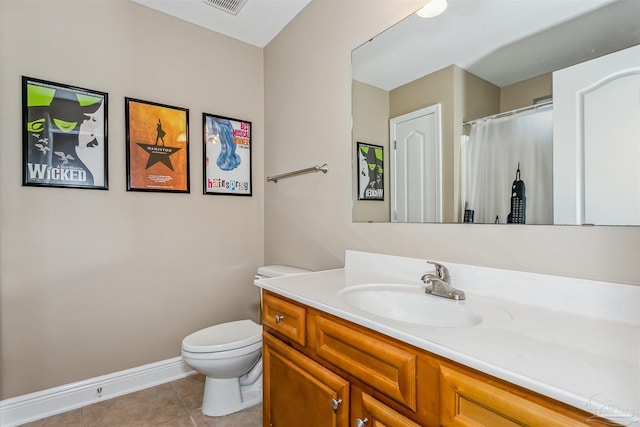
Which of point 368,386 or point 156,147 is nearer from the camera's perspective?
point 368,386

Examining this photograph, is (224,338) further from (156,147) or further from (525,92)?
(525,92)

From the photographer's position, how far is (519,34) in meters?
1.06

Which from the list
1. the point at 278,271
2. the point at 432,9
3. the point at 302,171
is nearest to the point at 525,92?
the point at 432,9

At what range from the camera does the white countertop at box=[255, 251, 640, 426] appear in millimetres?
510

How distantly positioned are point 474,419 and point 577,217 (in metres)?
0.67

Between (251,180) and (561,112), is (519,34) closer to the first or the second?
(561,112)

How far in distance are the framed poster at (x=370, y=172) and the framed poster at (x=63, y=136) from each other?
1.57 m

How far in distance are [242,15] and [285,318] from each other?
206 cm

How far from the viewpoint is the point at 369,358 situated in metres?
0.87

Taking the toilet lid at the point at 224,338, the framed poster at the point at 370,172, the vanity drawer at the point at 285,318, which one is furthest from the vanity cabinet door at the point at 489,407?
the toilet lid at the point at 224,338

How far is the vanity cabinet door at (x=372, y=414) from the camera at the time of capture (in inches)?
31.0

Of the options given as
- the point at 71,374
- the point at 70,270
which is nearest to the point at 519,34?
the point at 70,270

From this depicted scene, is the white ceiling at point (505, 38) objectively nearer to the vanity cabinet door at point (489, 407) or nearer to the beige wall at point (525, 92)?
the beige wall at point (525, 92)

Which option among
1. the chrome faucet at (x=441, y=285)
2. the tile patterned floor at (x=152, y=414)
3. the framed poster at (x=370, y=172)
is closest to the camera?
the chrome faucet at (x=441, y=285)
